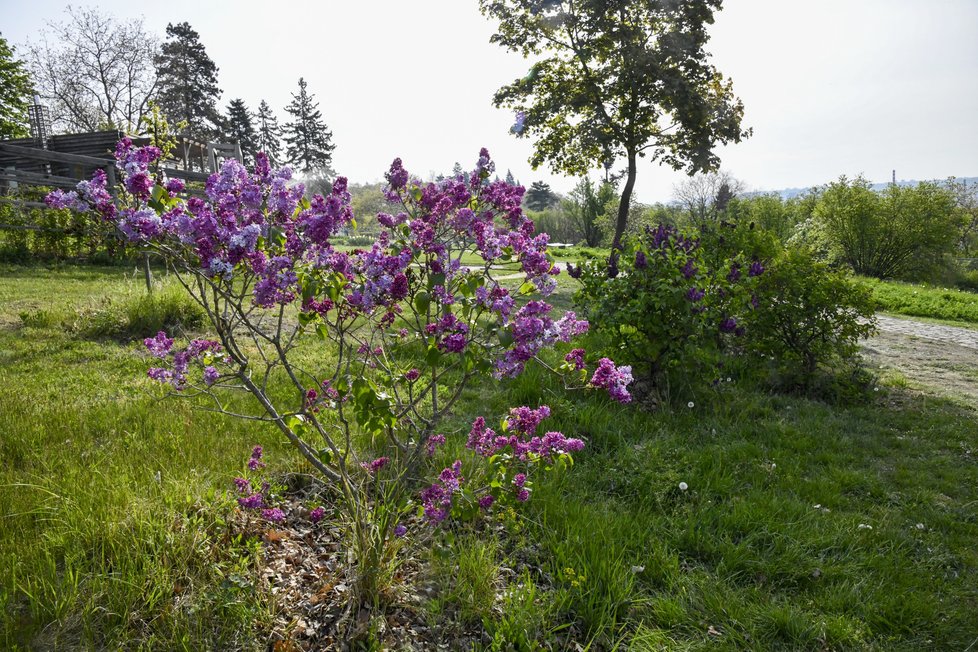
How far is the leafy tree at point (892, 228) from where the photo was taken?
16469 mm

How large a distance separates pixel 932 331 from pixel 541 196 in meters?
48.7

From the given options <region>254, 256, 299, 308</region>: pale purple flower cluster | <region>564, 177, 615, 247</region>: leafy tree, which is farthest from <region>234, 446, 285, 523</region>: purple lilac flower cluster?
<region>564, 177, 615, 247</region>: leafy tree

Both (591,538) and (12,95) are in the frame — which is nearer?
(591,538)

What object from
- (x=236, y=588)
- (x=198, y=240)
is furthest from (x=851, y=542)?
(x=198, y=240)

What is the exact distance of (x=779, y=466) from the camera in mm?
3346

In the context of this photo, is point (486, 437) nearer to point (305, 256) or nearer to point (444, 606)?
point (444, 606)

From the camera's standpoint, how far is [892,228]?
16828mm

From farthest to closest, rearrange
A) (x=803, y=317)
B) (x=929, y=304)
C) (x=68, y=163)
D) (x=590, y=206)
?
(x=590, y=206)
(x=68, y=163)
(x=929, y=304)
(x=803, y=317)

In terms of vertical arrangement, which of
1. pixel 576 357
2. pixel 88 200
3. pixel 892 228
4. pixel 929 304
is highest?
pixel 892 228

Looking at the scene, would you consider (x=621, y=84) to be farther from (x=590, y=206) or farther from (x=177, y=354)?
(x=590, y=206)

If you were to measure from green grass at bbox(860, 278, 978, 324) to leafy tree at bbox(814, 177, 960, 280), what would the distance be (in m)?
5.06

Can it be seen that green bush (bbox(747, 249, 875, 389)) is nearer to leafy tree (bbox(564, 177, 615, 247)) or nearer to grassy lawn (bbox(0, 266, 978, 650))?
grassy lawn (bbox(0, 266, 978, 650))

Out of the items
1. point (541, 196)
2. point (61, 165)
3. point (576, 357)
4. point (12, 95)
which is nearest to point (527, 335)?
point (576, 357)

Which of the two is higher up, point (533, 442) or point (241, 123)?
point (241, 123)
